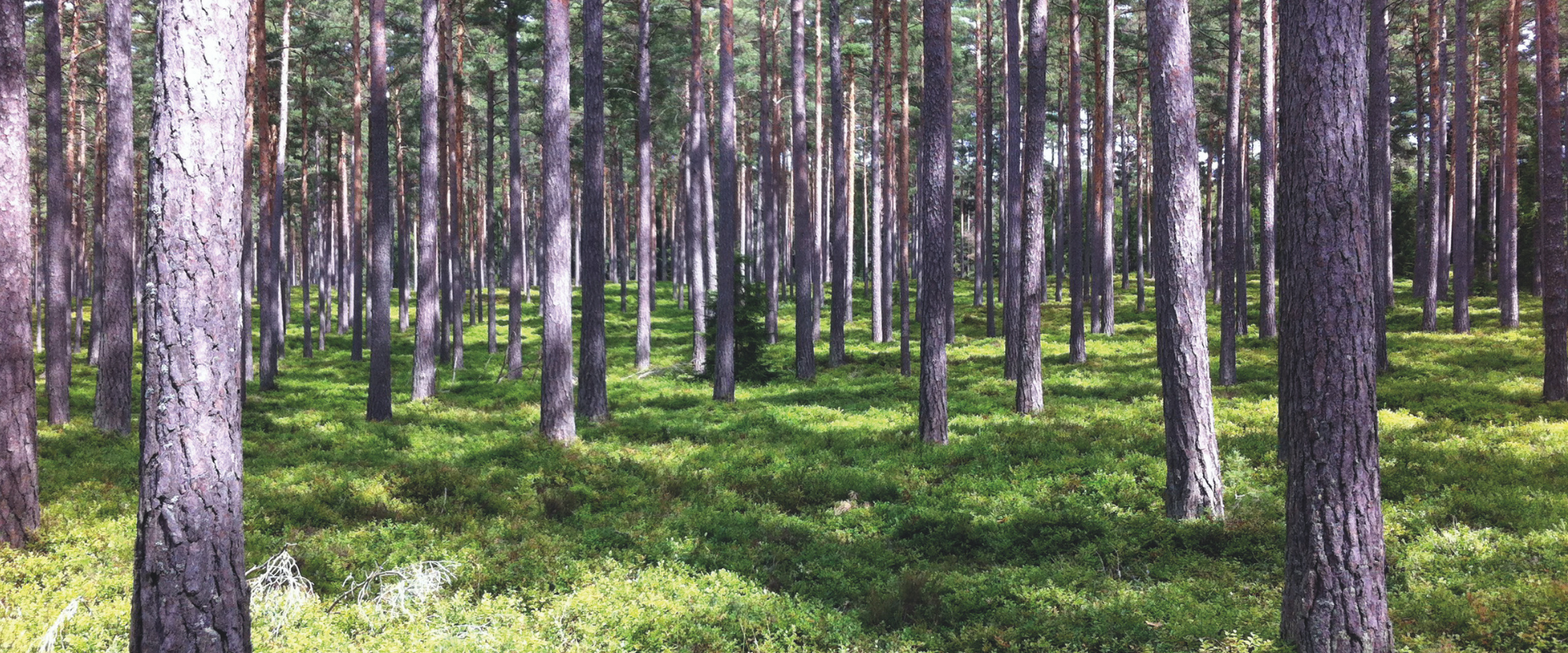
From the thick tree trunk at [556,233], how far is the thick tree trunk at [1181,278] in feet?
27.7

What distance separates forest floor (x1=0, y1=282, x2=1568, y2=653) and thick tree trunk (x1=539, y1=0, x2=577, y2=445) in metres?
0.66

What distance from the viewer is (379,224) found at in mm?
14766

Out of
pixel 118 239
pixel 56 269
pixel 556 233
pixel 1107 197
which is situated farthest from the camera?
pixel 1107 197

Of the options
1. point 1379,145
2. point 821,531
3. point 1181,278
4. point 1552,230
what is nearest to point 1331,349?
point 1181,278

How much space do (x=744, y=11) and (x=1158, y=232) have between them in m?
19.6

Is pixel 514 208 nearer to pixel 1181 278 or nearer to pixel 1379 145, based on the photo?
pixel 1181 278

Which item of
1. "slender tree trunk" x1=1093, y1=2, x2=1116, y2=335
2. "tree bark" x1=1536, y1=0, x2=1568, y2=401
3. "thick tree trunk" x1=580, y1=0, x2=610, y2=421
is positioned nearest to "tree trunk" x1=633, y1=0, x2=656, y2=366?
"thick tree trunk" x1=580, y1=0, x2=610, y2=421

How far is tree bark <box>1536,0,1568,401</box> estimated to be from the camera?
11516 mm

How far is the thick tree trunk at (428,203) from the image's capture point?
1625 centimetres

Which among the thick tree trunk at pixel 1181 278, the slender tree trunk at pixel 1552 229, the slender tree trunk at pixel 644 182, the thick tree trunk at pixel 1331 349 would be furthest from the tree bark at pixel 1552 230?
the slender tree trunk at pixel 644 182

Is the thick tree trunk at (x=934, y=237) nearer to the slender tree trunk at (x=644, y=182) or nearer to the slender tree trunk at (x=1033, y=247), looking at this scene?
the slender tree trunk at (x=1033, y=247)

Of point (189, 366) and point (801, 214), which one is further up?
point (801, 214)

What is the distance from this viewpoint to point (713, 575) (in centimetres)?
696

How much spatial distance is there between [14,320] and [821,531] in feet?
25.8
